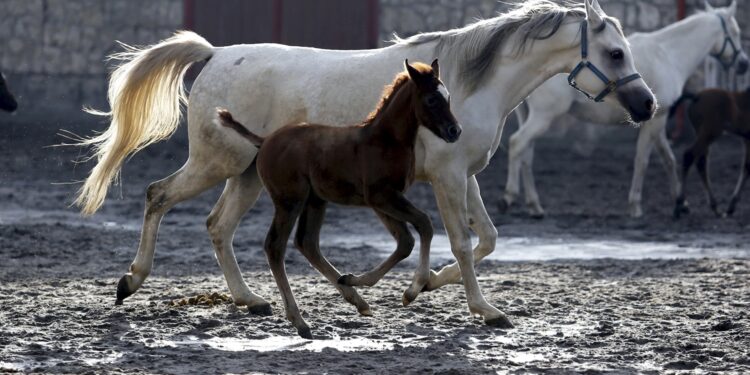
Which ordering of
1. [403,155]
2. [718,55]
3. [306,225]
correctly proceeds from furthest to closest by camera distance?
[718,55]
[306,225]
[403,155]

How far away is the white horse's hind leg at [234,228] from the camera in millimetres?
7410

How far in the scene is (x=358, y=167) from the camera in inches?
253

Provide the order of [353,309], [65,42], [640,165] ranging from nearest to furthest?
[353,309], [640,165], [65,42]

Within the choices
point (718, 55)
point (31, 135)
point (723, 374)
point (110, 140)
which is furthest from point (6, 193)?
point (723, 374)

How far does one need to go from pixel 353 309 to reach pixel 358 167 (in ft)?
4.37

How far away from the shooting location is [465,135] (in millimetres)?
7121

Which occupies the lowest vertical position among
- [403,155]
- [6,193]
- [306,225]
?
[6,193]

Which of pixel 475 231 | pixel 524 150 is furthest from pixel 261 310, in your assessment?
pixel 524 150

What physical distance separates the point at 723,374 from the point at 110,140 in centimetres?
386

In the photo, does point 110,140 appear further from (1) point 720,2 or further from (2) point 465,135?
(1) point 720,2

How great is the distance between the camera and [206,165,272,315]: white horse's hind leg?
7410 millimetres

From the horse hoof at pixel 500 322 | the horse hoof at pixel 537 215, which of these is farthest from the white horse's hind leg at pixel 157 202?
the horse hoof at pixel 537 215

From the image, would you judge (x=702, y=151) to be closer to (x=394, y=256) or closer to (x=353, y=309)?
(x=353, y=309)

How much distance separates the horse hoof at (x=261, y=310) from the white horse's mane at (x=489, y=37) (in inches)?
61.6
